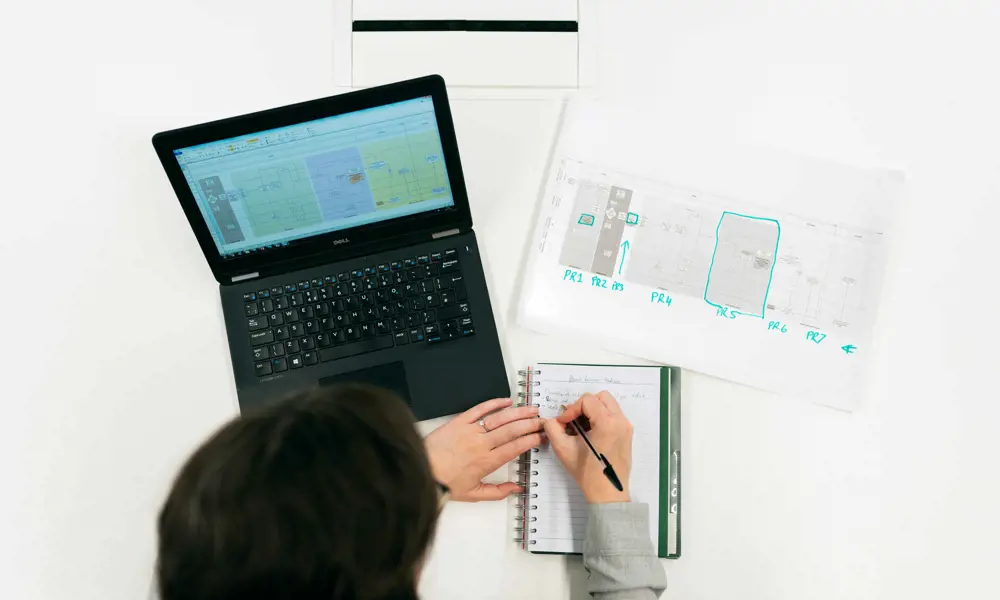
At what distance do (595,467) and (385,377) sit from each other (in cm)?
28

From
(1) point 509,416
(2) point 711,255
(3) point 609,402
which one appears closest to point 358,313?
(1) point 509,416

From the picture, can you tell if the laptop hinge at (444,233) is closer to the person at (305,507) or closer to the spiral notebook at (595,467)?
the spiral notebook at (595,467)

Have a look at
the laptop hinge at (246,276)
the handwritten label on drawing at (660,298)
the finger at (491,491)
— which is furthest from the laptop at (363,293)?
the handwritten label on drawing at (660,298)

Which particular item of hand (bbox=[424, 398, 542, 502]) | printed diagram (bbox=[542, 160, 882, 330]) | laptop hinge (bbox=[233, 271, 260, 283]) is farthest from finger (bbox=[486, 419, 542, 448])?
laptop hinge (bbox=[233, 271, 260, 283])

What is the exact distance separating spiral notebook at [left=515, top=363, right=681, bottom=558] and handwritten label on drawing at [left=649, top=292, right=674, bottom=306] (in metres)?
0.09

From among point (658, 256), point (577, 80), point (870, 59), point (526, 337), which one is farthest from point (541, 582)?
point (870, 59)

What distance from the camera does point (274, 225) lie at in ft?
2.61

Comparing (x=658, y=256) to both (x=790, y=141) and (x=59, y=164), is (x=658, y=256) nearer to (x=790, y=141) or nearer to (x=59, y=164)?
(x=790, y=141)

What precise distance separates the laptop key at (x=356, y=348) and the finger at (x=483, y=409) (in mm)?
131

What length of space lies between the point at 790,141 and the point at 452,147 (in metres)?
0.47

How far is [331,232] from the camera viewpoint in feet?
2.66

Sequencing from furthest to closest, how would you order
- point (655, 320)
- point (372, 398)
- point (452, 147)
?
point (655, 320)
point (452, 147)
point (372, 398)

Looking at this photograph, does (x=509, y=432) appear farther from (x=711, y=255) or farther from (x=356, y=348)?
(x=711, y=255)

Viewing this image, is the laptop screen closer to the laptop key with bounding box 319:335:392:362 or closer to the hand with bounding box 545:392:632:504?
the laptop key with bounding box 319:335:392:362
